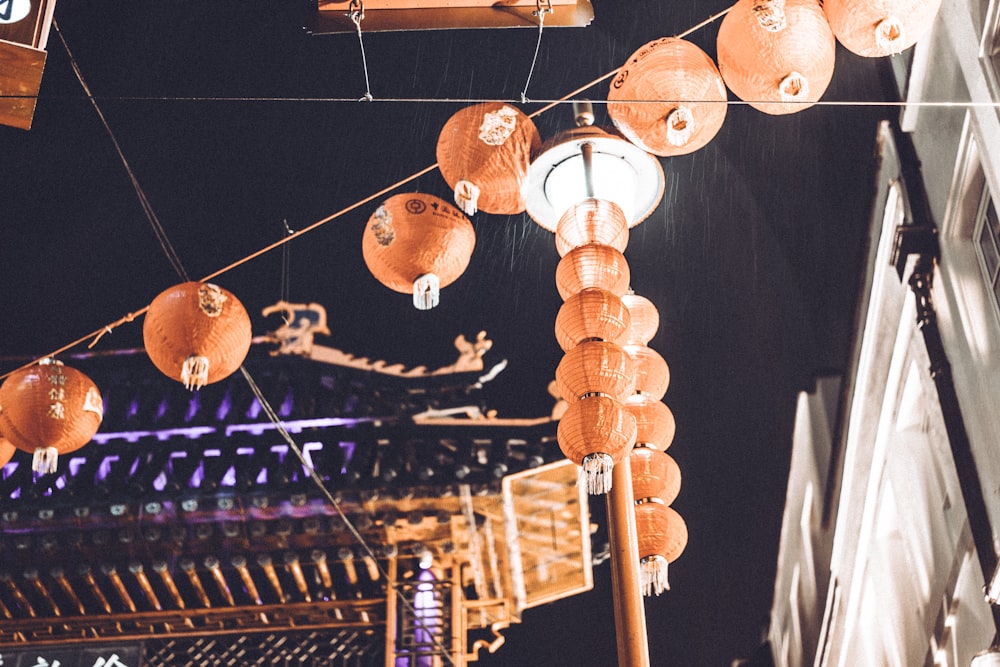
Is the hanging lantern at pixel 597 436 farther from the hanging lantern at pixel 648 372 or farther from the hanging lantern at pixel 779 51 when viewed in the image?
the hanging lantern at pixel 779 51

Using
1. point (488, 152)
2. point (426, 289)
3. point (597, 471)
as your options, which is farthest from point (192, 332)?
point (597, 471)

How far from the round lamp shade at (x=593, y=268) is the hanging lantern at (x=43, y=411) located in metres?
3.66

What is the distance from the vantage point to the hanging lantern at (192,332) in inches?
239

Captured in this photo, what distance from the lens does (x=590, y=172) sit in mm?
5387

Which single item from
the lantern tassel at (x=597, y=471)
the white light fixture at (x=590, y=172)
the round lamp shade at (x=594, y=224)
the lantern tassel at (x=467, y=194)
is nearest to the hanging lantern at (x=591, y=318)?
the round lamp shade at (x=594, y=224)

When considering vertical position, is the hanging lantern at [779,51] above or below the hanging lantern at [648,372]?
above

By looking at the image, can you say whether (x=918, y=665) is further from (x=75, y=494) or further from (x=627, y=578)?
(x=75, y=494)

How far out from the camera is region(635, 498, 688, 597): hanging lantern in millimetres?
5520

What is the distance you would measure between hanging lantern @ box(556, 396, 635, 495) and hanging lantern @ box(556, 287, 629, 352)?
0.39 meters

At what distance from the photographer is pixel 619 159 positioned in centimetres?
546

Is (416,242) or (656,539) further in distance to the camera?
(416,242)

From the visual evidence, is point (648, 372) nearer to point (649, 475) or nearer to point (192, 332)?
point (649, 475)

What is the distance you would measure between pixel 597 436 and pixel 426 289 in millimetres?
1583

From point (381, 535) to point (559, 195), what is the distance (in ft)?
15.8
